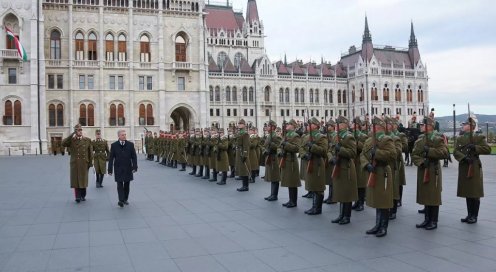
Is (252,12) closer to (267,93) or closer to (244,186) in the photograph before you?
(267,93)

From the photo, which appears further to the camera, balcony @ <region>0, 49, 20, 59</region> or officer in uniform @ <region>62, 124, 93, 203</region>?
balcony @ <region>0, 49, 20, 59</region>

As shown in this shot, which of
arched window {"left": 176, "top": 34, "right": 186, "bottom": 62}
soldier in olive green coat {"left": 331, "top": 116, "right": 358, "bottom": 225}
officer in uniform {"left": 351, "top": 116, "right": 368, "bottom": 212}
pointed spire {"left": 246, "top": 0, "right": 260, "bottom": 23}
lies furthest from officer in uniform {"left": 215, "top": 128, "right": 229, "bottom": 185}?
pointed spire {"left": 246, "top": 0, "right": 260, "bottom": 23}

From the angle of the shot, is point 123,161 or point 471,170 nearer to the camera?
point 471,170

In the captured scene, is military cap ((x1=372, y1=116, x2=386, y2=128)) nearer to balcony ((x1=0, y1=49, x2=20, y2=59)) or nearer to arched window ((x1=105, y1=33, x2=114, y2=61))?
balcony ((x1=0, y1=49, x2=20, y2=59))

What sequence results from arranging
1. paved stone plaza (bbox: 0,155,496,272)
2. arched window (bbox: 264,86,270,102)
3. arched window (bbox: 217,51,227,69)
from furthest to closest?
arched window (bbox: 217,51,227,69), arched window (bbox: 264,86,270,102), paved stone plaza (bbox: 0,155,496,272)

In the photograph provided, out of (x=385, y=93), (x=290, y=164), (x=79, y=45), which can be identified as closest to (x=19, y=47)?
(x=79, y=45)

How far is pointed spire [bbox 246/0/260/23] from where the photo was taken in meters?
86.8

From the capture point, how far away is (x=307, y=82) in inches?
3113

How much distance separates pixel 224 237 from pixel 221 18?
82770 millimetres

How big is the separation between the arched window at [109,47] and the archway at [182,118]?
346 inches

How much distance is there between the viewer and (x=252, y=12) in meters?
87.8

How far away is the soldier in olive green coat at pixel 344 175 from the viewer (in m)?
8.73

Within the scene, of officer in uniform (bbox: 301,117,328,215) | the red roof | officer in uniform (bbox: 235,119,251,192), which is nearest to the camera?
officer in uniform (bbox: 301,117,328,215)

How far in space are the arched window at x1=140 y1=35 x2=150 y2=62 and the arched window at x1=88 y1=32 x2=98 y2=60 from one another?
4525mm
